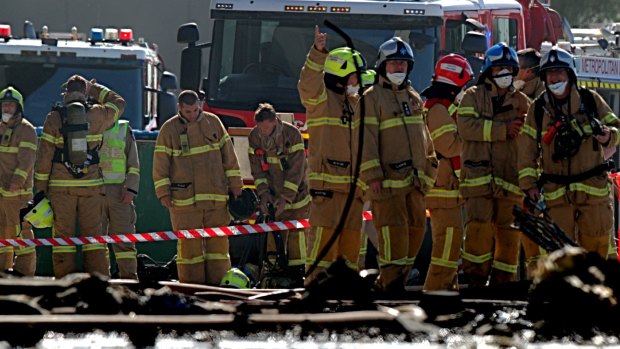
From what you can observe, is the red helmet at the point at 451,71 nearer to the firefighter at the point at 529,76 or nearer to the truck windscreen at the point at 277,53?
the firefighter at the point at 529,76

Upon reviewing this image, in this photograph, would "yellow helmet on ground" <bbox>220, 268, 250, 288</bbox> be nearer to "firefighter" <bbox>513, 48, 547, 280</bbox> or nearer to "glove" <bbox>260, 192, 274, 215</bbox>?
"glove" <bbox>260, 192, 274, 215</bbox>

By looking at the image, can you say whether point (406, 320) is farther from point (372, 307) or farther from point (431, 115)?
point (431, 115)

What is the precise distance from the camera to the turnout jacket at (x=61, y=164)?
1162cm

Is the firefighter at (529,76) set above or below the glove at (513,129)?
above

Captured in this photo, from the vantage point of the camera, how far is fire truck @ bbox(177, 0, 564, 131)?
12.9 m

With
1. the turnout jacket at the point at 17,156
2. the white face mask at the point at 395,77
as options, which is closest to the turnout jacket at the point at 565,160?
the white face mask at the point at 395,77

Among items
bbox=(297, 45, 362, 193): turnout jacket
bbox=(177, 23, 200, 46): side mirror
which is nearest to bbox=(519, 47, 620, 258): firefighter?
bbox=(297, 45, 362, 193): turnout jacket

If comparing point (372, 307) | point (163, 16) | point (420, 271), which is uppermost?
point (163, 16)

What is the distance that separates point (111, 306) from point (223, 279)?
6.24 meters

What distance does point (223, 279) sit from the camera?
10.8m


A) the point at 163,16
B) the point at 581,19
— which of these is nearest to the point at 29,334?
the point at 163,16

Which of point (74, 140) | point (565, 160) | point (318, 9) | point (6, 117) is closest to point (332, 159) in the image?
point (565, 160)

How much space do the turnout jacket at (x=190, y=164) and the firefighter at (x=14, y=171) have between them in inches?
66.5

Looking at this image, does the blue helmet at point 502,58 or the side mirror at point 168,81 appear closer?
the blue helmet at point 502,58
